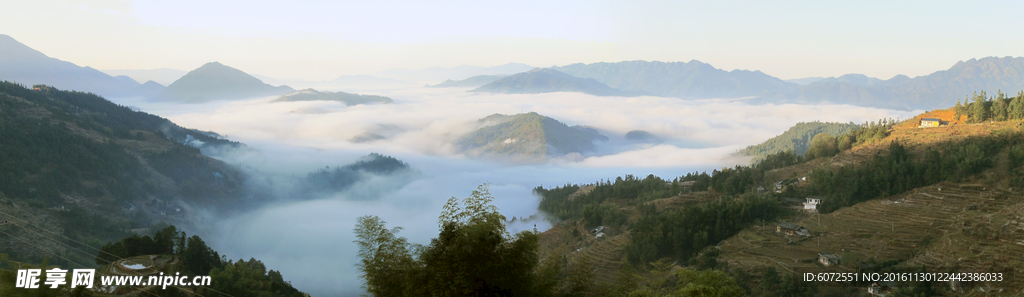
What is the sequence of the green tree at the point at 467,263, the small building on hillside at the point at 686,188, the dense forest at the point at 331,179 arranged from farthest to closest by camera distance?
the dense forest at the point at 331,179 < the small building on hillside at the point at 686,188 < the green tree at the point at 467,263

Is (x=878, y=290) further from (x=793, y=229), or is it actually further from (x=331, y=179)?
(x=331, y=179)

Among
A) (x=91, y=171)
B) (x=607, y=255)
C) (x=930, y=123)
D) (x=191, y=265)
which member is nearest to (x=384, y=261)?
(x=191, y=265)

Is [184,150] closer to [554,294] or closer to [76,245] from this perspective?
[76,245]

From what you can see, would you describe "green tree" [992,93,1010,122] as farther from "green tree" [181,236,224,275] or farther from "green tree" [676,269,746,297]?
"green tree" [181,236,224,275]

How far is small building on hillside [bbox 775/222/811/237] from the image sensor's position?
41.3 meters

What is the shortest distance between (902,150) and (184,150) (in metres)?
152

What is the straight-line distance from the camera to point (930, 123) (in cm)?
5806

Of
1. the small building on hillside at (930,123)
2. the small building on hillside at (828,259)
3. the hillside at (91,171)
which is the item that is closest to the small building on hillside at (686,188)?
the small building on hillside at (930,123)

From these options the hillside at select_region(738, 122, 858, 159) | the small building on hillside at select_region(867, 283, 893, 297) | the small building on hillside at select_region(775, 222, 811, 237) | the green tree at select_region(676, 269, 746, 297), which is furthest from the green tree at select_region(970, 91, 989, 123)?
the hillside at select_region(738, 122, 858, 159)

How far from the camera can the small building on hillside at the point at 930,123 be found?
57.4m

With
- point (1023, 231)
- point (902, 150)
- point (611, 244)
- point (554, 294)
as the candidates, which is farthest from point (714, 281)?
point (902, 150)

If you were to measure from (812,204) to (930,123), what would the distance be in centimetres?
2326

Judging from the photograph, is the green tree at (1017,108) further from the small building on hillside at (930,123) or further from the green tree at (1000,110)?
the small building on hillside at (930,123)

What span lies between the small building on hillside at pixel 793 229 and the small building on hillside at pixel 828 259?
19.0ft
